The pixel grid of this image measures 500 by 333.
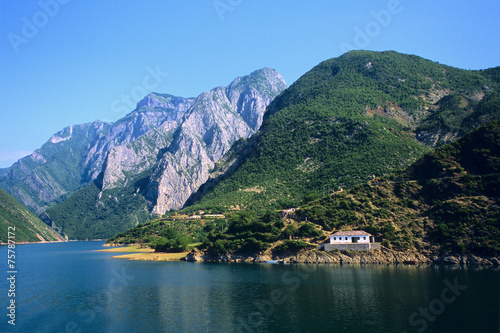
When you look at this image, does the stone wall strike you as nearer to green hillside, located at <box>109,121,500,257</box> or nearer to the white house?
the white house

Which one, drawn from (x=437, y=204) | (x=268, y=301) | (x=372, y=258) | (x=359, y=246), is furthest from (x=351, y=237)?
(x=268, y=301)

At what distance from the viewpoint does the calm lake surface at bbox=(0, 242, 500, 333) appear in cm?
4241

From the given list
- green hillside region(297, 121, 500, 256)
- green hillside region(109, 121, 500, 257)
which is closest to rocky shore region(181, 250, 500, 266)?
green hillside region(109, 121, 500, 257)

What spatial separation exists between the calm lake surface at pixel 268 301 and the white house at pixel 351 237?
8.77 m

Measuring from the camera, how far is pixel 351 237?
3548 inches

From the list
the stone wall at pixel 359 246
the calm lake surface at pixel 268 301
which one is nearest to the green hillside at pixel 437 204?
the stone wall at pixel 359 246

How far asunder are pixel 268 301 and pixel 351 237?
43.0 meters

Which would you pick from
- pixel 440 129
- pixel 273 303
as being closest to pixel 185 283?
pixel 273 303

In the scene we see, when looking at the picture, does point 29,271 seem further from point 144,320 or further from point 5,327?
point 144,320

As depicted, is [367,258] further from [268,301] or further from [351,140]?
[351,140]

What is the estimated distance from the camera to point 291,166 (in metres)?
172

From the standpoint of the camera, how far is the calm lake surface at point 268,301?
4241 centimetres

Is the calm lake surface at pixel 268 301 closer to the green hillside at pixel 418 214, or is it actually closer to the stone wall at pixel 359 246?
the stone wall at pixel 359 246

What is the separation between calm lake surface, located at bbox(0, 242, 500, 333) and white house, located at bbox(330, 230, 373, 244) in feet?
28.8
